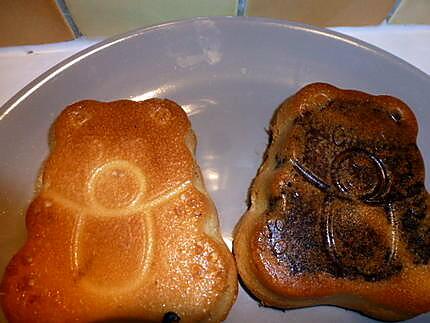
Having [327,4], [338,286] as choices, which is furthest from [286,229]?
[327,4]

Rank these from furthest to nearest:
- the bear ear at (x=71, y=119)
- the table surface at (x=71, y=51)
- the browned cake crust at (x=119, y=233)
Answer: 1. the table surface at (x=71, y=51)
2. the bear ear at (x=71, y=119)
3. the browned cake crust at (x=119, y=233)

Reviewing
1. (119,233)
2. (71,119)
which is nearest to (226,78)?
(71,119)

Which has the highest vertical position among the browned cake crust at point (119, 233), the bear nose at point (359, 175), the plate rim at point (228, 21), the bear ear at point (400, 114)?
the plate rim at point (228, 21)

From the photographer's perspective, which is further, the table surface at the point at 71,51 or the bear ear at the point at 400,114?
the table surface at the point at 71,51

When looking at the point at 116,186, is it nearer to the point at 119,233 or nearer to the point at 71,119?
the point at 119,233

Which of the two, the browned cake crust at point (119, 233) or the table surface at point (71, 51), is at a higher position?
the table surface at point (71, 51)

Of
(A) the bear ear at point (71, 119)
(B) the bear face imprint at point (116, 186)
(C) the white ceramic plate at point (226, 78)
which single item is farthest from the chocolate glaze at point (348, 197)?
(A) the bear ear at point (71, 119)

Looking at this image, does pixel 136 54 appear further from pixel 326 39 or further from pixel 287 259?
pixel 287 259

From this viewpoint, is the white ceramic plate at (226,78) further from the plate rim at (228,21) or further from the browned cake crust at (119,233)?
the browned cake crust at (119,233)
